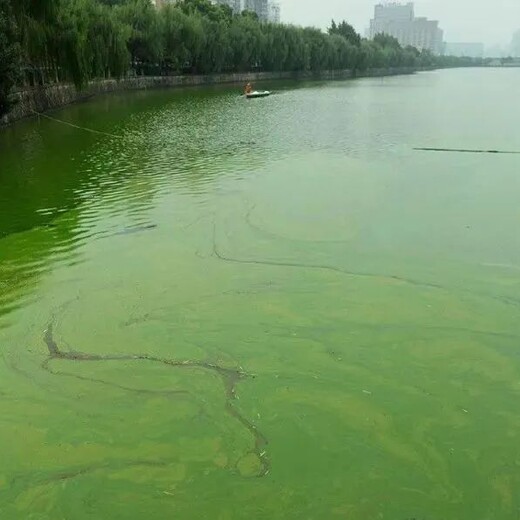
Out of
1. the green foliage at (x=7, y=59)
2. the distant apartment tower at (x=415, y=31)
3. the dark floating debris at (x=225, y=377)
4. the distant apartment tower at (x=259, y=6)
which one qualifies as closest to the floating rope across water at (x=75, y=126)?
the green foliage at (x=7, y=59)

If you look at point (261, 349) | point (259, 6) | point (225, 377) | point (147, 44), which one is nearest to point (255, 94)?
point (147, 44)

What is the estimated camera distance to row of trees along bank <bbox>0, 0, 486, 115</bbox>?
13.9 m

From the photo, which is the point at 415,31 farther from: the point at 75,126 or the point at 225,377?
the point at 225,377

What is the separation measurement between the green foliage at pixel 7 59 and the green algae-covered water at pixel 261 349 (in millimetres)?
4543

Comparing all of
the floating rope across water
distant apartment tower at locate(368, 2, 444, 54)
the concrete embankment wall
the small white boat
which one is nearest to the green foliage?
the concrete embankment wall

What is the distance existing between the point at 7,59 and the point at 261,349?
10023mm

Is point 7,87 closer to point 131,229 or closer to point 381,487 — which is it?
point 131,229

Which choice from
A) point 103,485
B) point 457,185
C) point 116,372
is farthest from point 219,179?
point 103,485

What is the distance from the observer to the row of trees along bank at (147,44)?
1389cm

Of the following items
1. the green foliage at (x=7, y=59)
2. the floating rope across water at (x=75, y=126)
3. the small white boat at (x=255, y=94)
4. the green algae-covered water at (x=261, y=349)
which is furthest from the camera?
the small white boat at (x=255, y=94)

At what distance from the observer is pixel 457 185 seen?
7.46 meters

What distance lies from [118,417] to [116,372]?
422 millimetres

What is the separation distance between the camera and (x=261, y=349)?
135 inches

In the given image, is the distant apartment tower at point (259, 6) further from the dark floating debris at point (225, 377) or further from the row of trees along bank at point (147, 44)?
the dark floating debris at point (225, 377)
